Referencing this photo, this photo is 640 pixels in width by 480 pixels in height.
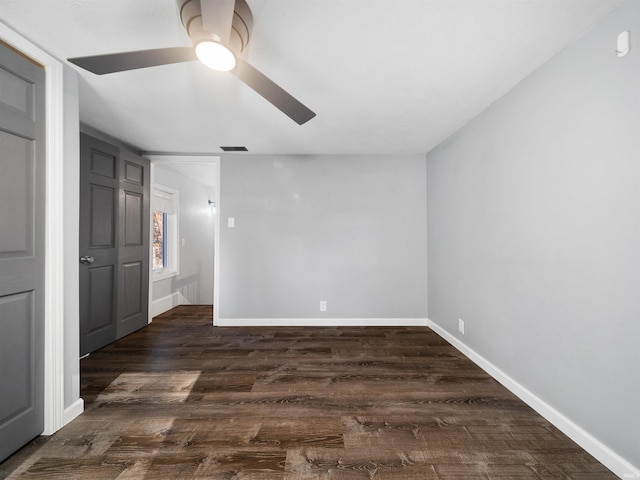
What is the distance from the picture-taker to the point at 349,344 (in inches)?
117

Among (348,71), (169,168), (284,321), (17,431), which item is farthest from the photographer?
(169,168)

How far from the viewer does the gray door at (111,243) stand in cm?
268

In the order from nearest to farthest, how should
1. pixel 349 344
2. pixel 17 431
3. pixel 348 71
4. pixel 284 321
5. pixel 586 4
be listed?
pixel 586 4 < pixel 17 431 < pixel 348 71 < pixel 349 344 < pixel 284 321

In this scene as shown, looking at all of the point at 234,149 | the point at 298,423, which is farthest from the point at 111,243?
the point at 298,423

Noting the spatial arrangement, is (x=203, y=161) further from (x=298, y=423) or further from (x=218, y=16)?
(x=298, y=423)

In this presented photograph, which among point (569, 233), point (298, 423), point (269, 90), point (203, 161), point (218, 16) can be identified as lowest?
point (298, 423)

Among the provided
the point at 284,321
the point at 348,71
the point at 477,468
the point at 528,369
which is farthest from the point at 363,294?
the point at 348,71

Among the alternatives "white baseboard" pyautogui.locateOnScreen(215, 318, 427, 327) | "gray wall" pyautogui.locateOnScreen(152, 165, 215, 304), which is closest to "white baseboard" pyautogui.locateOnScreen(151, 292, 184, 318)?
"gray wall" pyautogui.locateOnScreen(152, 165, 215, 304)

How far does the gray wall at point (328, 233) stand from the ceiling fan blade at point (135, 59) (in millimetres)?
2335

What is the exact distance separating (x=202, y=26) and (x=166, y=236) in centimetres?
420

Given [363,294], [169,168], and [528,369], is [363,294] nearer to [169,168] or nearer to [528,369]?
[528,369]

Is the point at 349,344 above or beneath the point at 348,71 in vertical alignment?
beneath

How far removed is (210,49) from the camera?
3.88ft

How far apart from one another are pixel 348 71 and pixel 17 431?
2.78 meters
